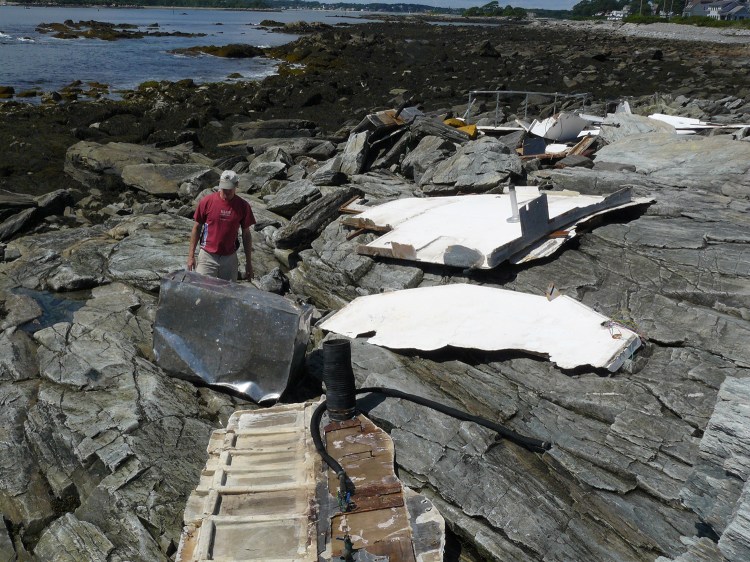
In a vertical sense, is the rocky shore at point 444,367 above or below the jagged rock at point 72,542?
above

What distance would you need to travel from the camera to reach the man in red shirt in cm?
779

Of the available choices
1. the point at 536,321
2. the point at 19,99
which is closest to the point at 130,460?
the point at 536,321

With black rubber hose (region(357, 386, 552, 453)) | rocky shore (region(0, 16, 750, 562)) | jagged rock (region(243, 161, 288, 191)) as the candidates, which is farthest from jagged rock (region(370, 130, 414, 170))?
black rubber hose (region(357, 386, 552, 453))

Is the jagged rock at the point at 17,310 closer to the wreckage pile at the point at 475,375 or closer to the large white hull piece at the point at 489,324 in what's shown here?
the wreckage pile at the point at 475,375

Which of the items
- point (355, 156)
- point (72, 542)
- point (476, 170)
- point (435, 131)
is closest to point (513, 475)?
point (72, 542)

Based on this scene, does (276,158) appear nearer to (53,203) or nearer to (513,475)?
(53,203)

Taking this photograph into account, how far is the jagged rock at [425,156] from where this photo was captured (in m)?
12.8

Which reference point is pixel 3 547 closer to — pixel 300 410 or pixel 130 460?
pixel 130 460

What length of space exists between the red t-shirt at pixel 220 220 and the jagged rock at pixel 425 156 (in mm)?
5455

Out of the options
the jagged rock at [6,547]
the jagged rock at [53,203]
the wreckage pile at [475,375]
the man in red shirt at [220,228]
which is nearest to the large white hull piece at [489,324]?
the wreckage pile at [475,375]

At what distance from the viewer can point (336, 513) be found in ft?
16.5

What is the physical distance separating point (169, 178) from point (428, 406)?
11.4 metres

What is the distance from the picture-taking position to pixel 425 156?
12984mm

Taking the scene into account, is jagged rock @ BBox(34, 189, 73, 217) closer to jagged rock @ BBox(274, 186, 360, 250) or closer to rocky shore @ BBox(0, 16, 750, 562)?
rocky shore @ BBox(0, 16, 750, 562)
